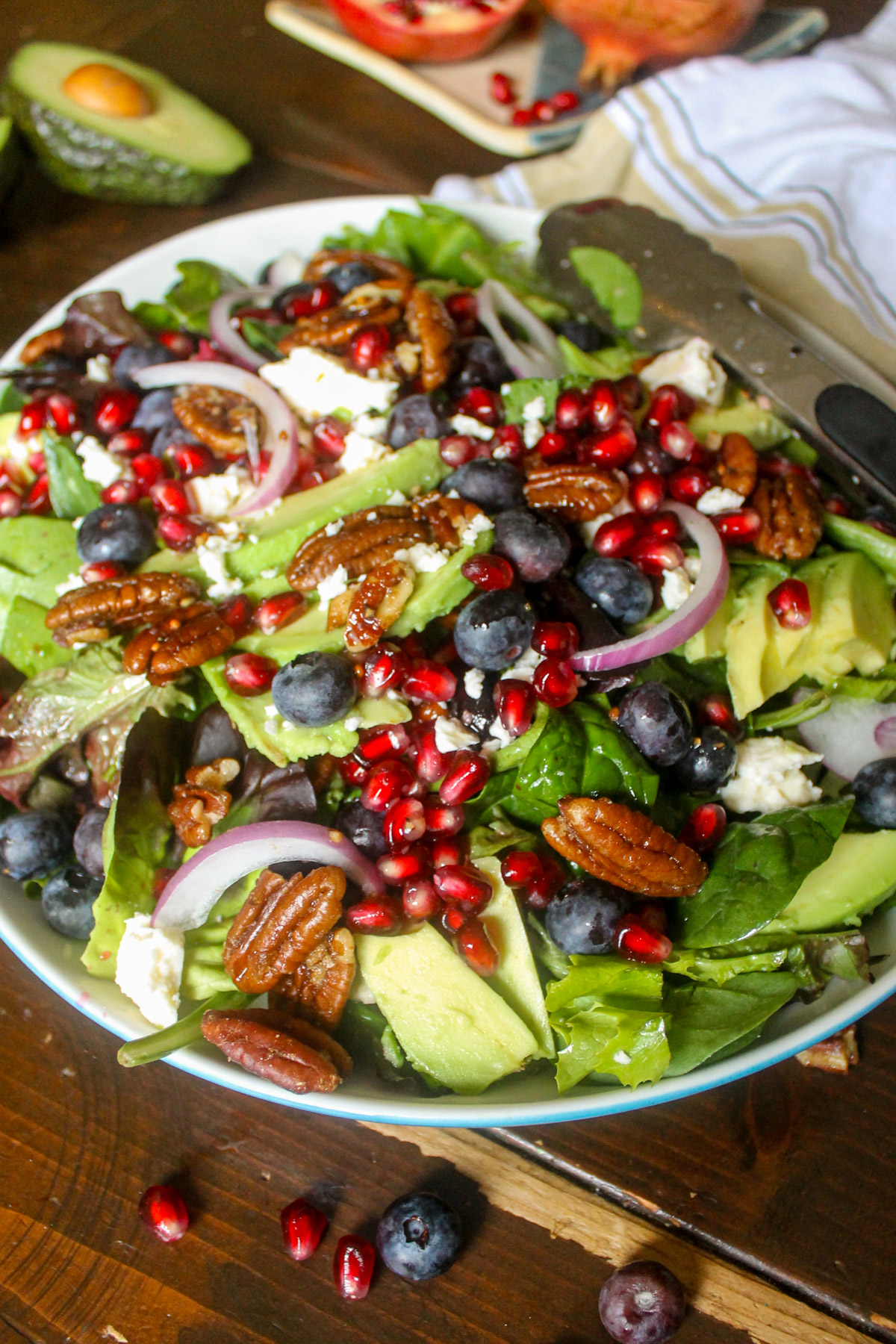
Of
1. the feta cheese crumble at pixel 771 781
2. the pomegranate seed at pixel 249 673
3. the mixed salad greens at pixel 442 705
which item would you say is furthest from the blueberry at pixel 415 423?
the feta cheese crumble at pixel 771 781

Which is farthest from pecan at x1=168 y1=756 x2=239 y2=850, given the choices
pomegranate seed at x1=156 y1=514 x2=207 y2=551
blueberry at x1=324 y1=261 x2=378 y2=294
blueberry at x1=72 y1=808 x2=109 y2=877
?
blueberry at x1=324 y1=261 x2=378 y2=294

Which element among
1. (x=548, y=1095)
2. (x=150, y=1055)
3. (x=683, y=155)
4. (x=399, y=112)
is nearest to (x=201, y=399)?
(x=150, y=1055)

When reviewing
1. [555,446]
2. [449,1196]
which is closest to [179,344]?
[555,446]

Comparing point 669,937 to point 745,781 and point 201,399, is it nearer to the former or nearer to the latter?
point 745,781

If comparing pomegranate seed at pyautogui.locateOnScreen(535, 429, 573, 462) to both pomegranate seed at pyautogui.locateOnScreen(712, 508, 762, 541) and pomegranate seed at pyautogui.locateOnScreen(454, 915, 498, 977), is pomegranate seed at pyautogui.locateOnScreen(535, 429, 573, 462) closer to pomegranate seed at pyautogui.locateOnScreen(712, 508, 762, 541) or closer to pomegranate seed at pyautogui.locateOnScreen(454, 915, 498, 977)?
pomegranate seed at pyautogui.locateOnScreen(712, 508, 762, 541)

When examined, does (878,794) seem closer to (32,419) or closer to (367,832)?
(367,832)

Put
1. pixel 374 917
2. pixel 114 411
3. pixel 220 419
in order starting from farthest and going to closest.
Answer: pixel 114 411 → pixel 220 419 → pixel 374 917
